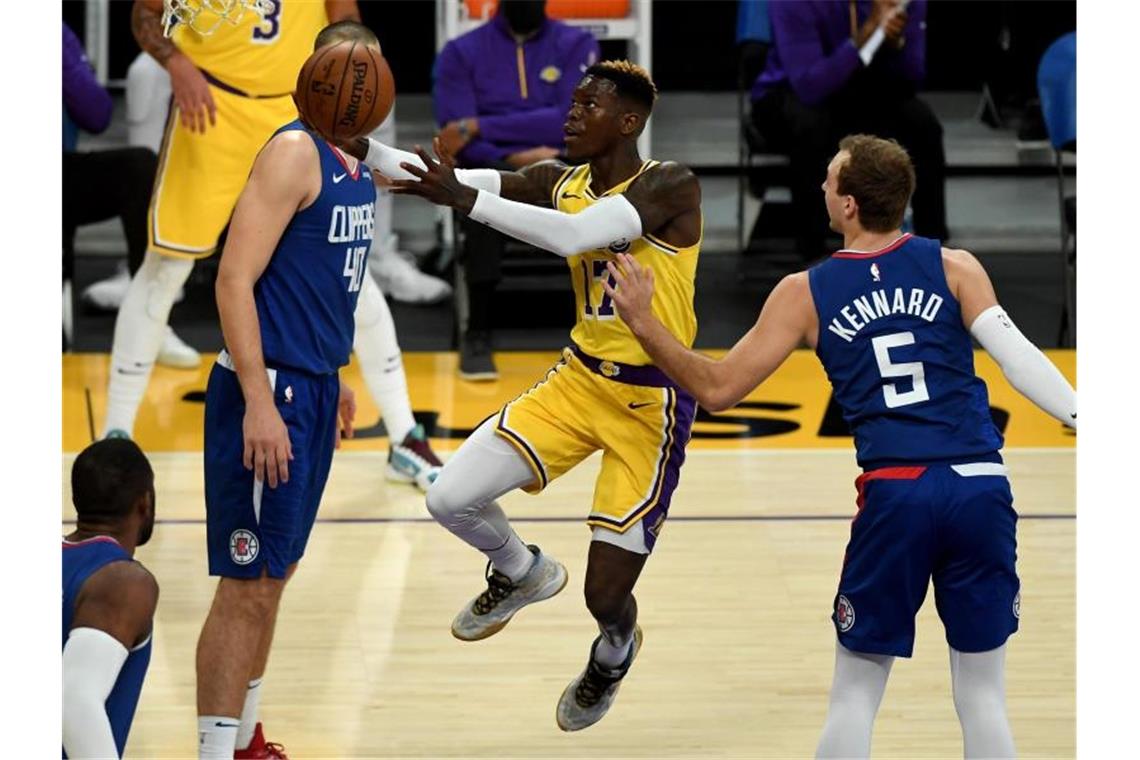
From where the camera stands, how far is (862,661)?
419 cm

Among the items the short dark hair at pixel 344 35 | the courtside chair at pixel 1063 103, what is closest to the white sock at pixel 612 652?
the short dark hair at pixel 344 35

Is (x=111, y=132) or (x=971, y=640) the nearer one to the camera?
(x=971, y=640)

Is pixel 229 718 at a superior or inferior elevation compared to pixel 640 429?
inferior

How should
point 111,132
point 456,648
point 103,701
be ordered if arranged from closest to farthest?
point 103,701, point 456,648, point 111,132

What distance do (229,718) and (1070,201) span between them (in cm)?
586

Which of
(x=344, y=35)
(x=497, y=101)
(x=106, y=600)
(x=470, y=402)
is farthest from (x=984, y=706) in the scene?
(x=497, y=101)

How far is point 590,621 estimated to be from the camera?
5977 mm

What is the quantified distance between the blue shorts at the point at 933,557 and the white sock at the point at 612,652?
962 millimetres

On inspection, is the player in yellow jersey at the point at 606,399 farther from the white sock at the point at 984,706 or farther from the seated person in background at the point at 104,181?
the seated person in background at the point at 104,181

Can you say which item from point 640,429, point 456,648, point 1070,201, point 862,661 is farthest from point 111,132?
point 862,661

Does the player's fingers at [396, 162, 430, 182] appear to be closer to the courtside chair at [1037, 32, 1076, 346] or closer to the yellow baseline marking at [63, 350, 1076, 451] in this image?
the yellow baseline marking at [63, 350, 1076, 451]

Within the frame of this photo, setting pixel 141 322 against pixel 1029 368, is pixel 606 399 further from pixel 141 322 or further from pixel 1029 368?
pixel 141 322

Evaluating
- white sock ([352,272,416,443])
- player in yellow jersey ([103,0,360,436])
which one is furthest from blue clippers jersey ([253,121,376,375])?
player in yellow jersey ([103,0,360,436])

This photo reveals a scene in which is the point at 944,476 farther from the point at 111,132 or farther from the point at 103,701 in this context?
the point at 111,132
